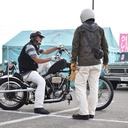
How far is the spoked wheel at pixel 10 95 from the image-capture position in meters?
5.80

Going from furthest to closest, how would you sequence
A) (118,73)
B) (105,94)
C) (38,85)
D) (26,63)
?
(118,73), (105,94), (26,63), (38,85)

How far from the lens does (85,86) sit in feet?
16.2

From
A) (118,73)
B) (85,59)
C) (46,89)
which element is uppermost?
(85,59)

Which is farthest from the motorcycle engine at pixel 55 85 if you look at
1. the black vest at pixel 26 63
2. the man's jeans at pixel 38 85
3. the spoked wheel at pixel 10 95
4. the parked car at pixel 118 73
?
the parked car at pixel 118 73

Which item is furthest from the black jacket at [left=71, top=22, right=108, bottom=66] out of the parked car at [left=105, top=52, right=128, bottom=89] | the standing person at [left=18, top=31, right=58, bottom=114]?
the parked car at [left=105, top=52, right=128, bottom=89]

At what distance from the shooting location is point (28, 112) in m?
5.65

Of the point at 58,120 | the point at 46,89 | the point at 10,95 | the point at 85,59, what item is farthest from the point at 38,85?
the point at 85,59

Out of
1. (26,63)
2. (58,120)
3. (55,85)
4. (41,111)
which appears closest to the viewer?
(58,120)

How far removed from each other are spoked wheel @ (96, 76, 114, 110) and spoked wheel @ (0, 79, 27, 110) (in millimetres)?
1545

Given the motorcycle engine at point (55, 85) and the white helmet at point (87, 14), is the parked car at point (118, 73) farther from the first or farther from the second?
the white helmet at point (87, 14)

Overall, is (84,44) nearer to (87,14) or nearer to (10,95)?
(87,14)

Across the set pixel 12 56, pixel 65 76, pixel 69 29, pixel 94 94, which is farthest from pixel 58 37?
pixel 94 94

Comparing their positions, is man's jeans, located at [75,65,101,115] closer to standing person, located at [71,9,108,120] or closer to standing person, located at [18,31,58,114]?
standing person, located at [71,9,108,120]

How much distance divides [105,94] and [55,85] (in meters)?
1.06
